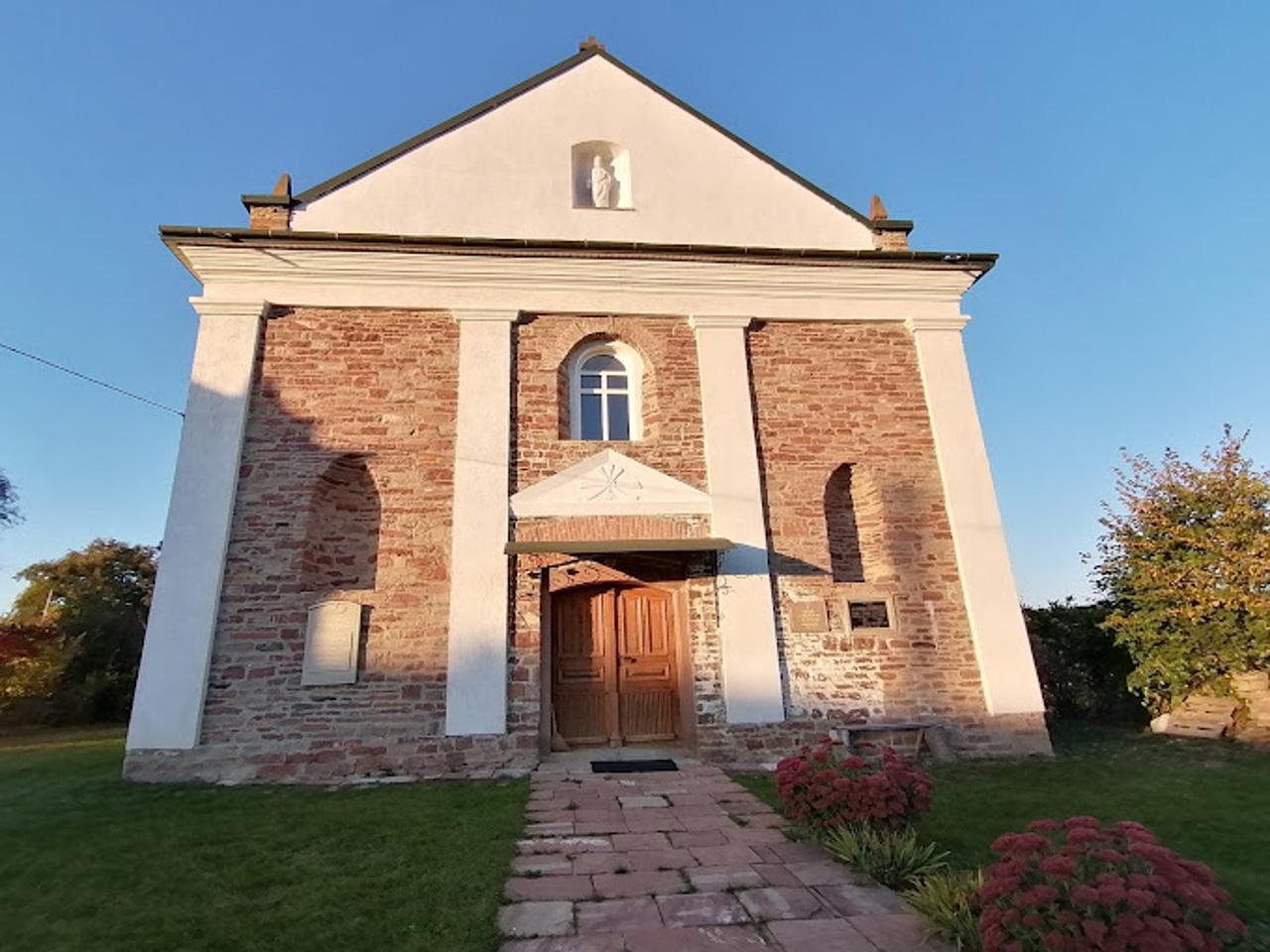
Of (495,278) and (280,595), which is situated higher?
(495,278)

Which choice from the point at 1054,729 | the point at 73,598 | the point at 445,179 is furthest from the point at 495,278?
the point at 73,598

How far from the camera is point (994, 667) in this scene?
8117 mm

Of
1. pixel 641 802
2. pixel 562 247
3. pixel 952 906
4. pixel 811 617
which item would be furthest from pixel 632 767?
pixel 562 247

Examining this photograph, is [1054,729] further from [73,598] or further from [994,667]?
[73,598]

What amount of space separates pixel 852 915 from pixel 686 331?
7283 mm

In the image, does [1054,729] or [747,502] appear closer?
[747,502]

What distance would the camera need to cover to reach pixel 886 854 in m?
4.08

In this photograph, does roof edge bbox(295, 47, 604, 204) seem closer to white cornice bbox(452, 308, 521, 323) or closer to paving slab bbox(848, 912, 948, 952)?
white cornice bbox(452, 308, 521, 323)

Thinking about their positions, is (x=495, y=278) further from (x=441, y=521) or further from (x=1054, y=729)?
(x=1054, y=729)

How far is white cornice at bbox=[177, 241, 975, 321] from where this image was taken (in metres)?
8.67

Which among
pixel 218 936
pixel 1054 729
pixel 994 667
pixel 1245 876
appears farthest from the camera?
pixel 1054 729

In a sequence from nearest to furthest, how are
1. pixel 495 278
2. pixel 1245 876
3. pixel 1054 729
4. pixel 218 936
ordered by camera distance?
pixel 218 936 < pixel 1245 876 < pixel 495 278 < pixel 1054 729

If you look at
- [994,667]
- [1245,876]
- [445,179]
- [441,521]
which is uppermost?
[445,179]

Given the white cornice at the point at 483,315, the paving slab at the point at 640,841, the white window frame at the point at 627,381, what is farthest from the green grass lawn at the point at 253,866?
the white cornice at the point at 483,315
